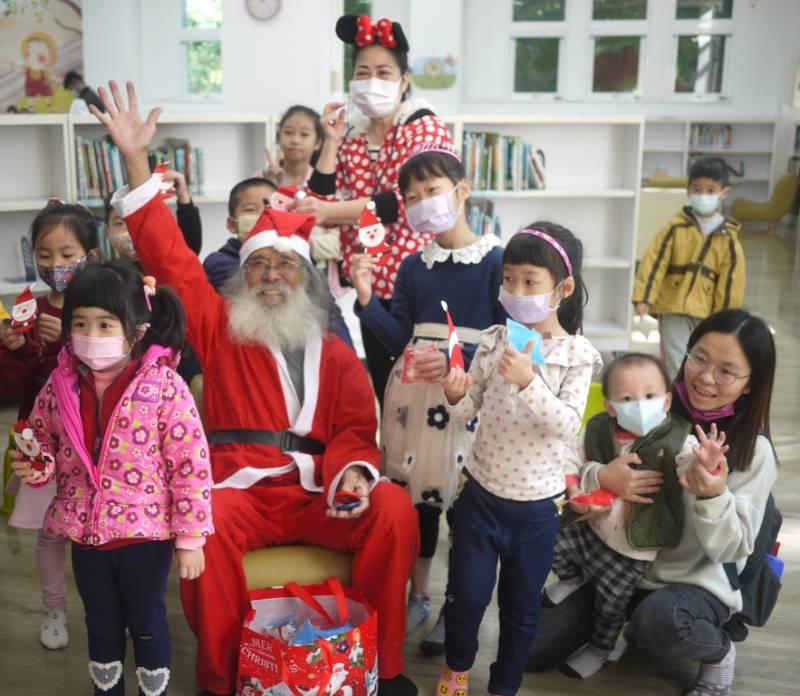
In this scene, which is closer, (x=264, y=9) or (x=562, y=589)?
(x=562, y=589)

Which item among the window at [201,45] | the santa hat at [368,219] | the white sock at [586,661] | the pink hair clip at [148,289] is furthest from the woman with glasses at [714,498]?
the window at [201,45]

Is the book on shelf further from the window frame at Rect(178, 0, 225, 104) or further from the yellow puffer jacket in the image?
the yellow puffer jacket

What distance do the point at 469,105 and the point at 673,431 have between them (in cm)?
1175

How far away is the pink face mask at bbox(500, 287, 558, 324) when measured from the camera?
232 cm

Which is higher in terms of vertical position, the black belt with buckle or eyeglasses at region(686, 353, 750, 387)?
eyeglasses at region(686, 353, 750, 387)

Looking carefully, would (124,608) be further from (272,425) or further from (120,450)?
(272,425)

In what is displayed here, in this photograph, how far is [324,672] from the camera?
231 cm

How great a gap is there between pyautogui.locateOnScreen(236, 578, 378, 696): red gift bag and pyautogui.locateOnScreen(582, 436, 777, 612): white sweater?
2.32 ft

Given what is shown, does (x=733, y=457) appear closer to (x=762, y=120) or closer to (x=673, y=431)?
(x=673, y=431)

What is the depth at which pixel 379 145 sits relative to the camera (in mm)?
3381

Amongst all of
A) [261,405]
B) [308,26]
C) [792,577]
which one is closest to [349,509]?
[261,405]

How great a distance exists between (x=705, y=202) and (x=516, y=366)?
9.47 ft

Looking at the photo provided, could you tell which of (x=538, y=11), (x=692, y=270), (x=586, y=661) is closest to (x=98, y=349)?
(x=586, y=661)

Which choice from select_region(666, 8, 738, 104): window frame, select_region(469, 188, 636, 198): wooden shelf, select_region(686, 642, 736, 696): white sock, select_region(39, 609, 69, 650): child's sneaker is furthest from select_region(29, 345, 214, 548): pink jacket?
select_region(666, 8, 738, 104): window frame
